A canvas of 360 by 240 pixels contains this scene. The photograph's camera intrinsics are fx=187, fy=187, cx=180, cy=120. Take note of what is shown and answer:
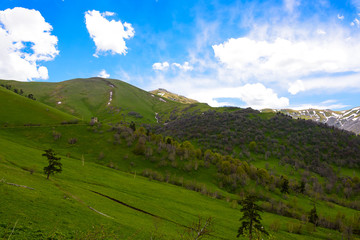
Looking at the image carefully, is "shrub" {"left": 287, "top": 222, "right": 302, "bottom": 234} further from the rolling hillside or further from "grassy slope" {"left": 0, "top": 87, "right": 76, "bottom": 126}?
"grassy slope" {"left": 0, "top": 87, "right": 76, "bottom": 126}

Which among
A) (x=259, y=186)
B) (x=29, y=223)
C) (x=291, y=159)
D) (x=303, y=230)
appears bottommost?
(x=303, y=230)

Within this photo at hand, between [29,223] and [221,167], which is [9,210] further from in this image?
[221,167]

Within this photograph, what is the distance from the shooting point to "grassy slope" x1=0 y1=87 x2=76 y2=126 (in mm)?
132875

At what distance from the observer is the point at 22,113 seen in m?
145

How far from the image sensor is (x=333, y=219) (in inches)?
3895

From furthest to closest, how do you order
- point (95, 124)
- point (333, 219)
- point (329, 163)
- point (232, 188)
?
point (329, 163), point (95, 124), point (232, 188), point (333, 219)

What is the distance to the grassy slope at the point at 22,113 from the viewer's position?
133 meters

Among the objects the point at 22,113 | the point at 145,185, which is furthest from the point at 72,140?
the point at 145,185

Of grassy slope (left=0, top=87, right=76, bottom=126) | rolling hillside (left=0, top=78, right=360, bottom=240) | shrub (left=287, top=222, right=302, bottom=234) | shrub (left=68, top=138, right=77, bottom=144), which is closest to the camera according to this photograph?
rolling hillside (left=0, top=78, right=360, bottom=240)

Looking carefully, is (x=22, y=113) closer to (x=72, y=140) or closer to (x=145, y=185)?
(x=72, y=140)

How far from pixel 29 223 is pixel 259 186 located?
128636 mm

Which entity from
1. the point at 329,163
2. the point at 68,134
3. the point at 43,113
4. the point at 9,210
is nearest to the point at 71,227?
the point at 9,210

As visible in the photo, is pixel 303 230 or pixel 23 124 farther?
pixel 23 124

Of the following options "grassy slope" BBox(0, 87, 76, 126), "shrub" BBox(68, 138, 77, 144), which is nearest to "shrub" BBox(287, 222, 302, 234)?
"shrub" BBox(68, 138, 77, 144)
